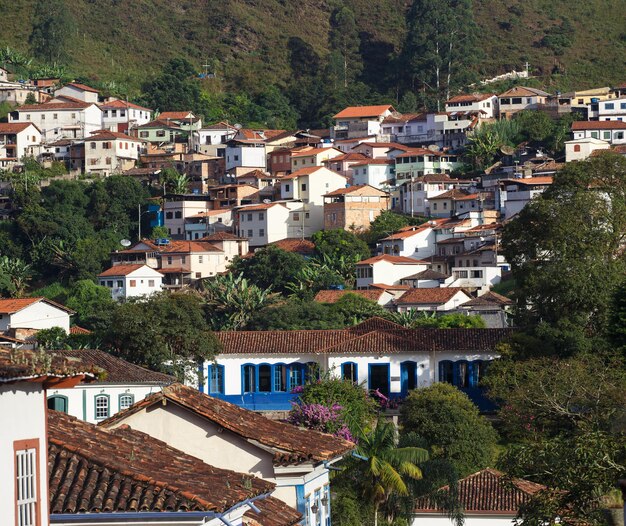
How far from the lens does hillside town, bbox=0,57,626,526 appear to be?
47.8 feet

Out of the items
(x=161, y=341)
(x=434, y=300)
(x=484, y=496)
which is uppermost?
(x=161, y=341)

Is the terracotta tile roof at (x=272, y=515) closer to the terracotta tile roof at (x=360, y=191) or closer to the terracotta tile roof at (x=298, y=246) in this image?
the terracotta tile roof at (x=298, y=246)

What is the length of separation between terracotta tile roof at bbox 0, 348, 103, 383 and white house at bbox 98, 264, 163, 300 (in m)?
90.7

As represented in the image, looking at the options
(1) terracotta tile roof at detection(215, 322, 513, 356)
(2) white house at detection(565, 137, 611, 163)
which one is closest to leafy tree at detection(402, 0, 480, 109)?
(2) white house at detection(565, 137, 611, 163)

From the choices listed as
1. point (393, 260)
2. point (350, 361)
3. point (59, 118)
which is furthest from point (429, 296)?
point (59, 118)

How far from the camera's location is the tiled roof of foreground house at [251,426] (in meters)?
17.7

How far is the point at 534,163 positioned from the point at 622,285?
231ft

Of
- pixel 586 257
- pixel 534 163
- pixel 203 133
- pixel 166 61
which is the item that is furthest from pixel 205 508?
pixel 166 61

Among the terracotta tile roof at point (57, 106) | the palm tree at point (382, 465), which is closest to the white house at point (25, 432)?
the palm tree at point (382, 465)

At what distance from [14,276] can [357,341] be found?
5393cm

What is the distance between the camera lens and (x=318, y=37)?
7347 inches

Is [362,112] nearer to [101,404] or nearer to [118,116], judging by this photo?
[118,116]

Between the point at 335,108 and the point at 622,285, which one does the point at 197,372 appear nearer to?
the point at 622,285

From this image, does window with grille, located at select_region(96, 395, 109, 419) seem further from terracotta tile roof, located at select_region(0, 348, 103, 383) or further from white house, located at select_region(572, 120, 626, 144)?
white house, located at select_region(572, 120, 626, 144)
